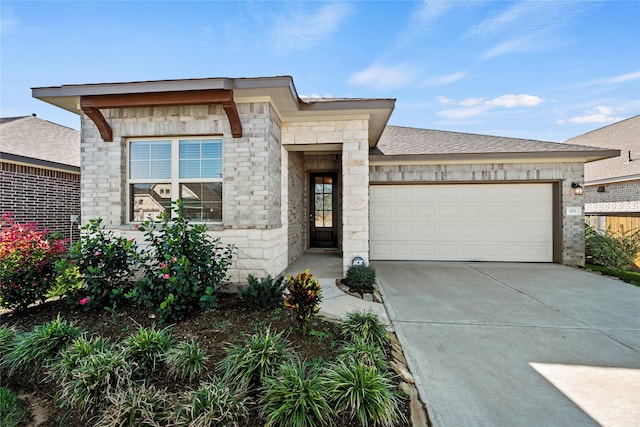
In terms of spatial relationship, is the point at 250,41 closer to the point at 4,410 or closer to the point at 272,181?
the point at 272,181

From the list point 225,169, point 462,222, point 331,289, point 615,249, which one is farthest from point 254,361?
point 615,249

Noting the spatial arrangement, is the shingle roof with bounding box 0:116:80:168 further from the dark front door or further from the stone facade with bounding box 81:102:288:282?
the dark front door

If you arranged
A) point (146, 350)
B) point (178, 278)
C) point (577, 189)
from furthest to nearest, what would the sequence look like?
point (577, 189)
point (178, 278)
point (146, 350)

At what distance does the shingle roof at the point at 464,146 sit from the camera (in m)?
6.78

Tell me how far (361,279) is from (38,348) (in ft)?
13.1

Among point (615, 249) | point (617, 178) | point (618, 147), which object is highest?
point (618, 147)

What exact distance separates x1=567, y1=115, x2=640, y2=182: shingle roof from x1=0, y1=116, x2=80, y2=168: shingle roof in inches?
708

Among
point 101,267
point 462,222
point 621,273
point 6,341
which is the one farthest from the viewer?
point 462,222

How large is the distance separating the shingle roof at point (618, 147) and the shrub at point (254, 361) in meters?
13.7

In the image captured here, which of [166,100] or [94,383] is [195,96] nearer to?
[166,100]

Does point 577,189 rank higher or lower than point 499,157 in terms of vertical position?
lower

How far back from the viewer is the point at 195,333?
2.98 meters

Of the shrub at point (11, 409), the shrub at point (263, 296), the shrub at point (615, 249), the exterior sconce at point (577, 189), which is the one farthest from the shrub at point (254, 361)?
the shrub at point (615, 249)

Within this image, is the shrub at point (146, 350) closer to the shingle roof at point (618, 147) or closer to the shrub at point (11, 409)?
the shrub at point (11, 409)
